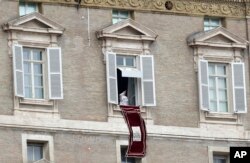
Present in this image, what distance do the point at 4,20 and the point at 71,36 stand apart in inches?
119

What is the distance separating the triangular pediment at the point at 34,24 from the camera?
107 m

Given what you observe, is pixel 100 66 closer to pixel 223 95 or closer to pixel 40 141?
pixel 40 141

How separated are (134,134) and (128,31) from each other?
161 inches

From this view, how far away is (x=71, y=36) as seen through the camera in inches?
4279

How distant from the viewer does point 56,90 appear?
10750cm

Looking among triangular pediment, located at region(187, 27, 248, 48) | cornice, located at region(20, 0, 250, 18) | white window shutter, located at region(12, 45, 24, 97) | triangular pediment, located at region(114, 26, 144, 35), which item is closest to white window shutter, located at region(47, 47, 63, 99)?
white window shutter, located at region(12, 45, 24, 97)

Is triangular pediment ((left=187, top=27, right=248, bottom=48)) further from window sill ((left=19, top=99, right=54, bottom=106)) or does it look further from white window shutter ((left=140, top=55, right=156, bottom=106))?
window sill ((left=19, top=99, right=54, bottom=106))

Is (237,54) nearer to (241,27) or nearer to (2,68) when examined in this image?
(241,27)

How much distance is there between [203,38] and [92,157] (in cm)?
706

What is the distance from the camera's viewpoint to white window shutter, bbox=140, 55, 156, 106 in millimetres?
109312

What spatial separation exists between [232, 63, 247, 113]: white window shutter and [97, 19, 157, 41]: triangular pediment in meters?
3.74

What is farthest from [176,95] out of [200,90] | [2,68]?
[2,68]

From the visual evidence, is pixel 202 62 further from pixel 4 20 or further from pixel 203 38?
pixel 4 20

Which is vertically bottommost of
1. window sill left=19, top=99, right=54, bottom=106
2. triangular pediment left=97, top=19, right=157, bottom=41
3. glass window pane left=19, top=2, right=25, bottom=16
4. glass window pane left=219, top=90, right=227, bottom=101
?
window sill left=19, top=99, right=54, bottom=106
